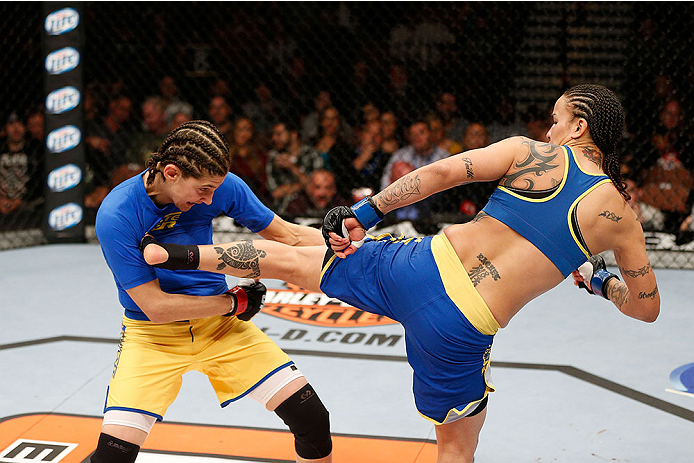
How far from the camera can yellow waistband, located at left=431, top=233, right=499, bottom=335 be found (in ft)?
5.51

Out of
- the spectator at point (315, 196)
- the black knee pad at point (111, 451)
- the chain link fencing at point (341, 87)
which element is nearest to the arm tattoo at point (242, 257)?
the black knee pad at point (111, 451)

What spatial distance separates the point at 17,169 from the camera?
597cm

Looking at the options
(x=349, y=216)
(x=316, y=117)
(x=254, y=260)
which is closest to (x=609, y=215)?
(x=349, y=216)

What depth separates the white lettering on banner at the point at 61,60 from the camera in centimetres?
554

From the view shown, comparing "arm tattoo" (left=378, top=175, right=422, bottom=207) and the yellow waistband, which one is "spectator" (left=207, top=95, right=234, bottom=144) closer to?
"arm tattoo" (left=378, top=175, right=422, bottom=207)

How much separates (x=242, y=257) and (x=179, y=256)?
0.52 ft

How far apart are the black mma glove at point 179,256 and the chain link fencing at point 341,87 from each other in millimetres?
3707

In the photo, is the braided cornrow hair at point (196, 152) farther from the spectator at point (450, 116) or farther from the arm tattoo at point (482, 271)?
the spectator at point (450, 116)

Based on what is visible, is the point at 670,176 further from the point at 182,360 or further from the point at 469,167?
the point at 182,360

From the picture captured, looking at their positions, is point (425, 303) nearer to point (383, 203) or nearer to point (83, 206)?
point (383, 203)

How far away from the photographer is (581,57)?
596cm

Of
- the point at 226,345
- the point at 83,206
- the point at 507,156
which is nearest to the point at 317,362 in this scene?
the point at 226,345

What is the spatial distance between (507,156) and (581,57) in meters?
4.76

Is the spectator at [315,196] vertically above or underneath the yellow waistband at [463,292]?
underneath
